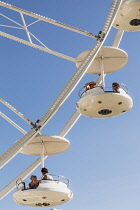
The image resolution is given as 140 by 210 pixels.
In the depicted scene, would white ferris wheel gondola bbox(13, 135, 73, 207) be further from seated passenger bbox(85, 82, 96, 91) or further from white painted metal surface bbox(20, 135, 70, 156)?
seated passenger bbox(85, 82, 96, 91)

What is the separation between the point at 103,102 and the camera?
2683 cm

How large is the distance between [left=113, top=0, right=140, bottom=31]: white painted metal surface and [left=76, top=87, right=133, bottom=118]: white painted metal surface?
3791 millimetres

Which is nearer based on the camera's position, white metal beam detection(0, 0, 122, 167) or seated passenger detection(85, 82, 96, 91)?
white metal beam detection(0, 0, 122, 167)

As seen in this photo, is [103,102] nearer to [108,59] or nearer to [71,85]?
[71,85]

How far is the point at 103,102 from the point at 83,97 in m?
0.85

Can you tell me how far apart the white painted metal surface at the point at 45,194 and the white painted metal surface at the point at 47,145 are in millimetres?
3044

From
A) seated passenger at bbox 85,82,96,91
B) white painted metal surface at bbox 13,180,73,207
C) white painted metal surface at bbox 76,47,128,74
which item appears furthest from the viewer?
white painted metal surface at bbox 76,47,128,74

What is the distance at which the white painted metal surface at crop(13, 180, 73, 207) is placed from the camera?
88.0 ft

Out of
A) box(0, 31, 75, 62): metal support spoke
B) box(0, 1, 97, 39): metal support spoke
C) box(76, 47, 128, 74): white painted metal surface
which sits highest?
box(0, 31, 75, 62): metal support spoke

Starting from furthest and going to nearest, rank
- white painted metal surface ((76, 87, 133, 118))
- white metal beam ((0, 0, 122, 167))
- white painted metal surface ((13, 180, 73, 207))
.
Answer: white painted metal surface ((13, 180, 73, 207)) → white metal beam ((0, 0, 122, 167)) → white painted metal surface ((76, 87, 133, 118))

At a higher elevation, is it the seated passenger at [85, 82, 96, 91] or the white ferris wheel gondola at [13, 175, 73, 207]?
the seated passenger at [85, 82, 96, 91]

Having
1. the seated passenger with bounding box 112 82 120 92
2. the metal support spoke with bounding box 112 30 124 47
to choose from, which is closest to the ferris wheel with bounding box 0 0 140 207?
the seated passenger with bounding box 112 82 120 92

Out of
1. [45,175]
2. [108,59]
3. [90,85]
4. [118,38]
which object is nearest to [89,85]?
[90,85]

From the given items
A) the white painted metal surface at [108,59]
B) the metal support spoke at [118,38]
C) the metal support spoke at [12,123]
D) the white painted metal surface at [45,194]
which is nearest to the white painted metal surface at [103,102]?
the white painted metal surface at [108,59]
